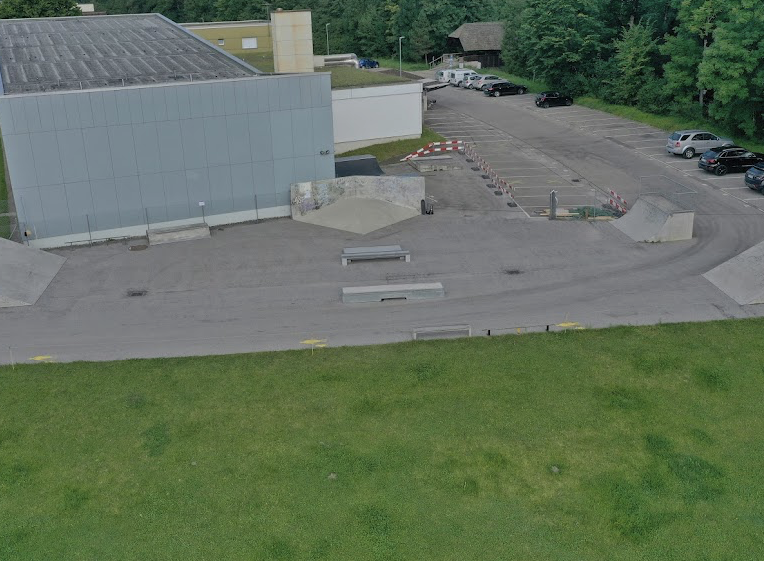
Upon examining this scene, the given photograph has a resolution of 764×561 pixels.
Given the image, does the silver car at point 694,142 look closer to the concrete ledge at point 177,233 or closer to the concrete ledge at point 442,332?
the concrete ledge at point 442,332

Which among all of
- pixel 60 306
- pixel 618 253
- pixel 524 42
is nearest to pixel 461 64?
pixel 524 42

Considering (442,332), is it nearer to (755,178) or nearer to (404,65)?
(755,178)

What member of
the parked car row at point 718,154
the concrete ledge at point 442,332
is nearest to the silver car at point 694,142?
the parked car row at point 718,154

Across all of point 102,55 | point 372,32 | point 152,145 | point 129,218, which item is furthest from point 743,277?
point 372,32

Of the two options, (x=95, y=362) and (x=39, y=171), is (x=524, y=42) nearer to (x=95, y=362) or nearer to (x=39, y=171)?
(x=39, y=171)

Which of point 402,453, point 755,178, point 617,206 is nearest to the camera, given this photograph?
point 402,453

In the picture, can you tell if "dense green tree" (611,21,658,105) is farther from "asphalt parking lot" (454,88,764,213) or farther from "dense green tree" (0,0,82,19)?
"dense green tree" (0,0,82,19)

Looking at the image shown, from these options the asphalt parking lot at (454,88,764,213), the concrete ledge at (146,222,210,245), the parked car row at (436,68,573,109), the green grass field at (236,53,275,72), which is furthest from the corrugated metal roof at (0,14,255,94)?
the parked car row at (436,68,573,109)
